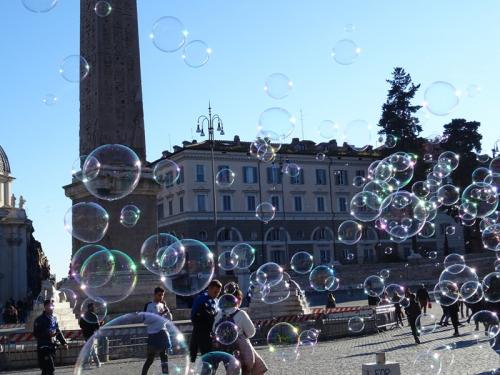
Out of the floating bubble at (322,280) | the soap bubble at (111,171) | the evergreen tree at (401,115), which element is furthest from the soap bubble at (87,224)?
the evergreen tree at (401,115)

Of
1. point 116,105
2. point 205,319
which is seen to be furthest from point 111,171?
point 205,319

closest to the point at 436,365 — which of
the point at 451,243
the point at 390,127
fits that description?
the point at 390,127

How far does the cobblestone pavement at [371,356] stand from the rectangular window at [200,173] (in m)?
36.6

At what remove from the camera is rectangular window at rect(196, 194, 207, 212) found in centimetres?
5381

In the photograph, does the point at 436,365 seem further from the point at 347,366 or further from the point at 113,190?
the point at 113,190

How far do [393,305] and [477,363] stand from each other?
12012 mm

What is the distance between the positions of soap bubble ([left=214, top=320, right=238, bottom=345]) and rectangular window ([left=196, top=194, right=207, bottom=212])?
152 feet

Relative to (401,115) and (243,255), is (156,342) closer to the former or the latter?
(243,255)

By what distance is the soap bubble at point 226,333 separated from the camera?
24.0ft

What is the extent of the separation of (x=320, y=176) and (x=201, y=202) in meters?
10.9

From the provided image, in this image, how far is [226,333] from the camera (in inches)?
290

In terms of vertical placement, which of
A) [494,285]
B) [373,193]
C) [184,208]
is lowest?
[494,285]

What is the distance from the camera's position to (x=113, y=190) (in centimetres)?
1448

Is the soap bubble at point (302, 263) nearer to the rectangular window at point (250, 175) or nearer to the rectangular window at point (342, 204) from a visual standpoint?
the rectangular window at point (250, 175)
